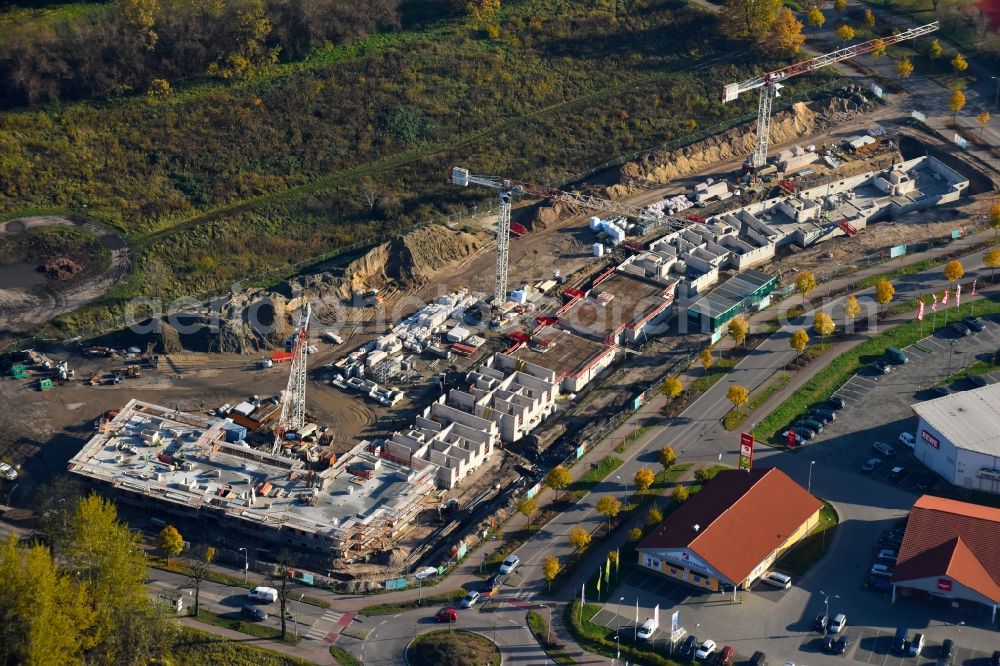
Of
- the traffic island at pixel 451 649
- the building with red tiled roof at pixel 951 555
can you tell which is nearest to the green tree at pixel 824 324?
the building with red tiled roof at pixel 951 555

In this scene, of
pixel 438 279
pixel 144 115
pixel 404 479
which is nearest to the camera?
pixel 404 479

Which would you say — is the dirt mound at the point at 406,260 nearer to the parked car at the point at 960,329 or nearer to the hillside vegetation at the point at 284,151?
the hillside vegetation at the point at 284,151

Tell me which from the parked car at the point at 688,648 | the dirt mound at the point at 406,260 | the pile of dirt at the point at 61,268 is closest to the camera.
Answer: the parked car at the point at 688,648

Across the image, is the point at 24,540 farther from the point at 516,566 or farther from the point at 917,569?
the point at 917,569

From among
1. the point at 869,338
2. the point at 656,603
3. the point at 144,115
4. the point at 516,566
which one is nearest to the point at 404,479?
the point at 516,566

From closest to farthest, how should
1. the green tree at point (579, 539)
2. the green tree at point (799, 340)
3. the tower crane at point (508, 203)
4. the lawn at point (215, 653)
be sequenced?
the lawn at point (215, 653), the green tree at point (579, 539), the green tree at point (799, 340), the tower crane at point (508, 203)

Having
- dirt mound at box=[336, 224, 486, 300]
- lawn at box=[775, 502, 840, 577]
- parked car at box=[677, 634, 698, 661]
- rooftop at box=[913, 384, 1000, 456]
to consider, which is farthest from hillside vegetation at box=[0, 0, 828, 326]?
parked car at box=[677, 634, 698, 661]

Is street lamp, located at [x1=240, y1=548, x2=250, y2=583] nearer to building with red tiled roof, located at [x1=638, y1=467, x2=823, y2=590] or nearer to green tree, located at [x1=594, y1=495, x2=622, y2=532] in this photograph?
green tree, located at [x1=594, y1=495, x2=622, y2=532]
